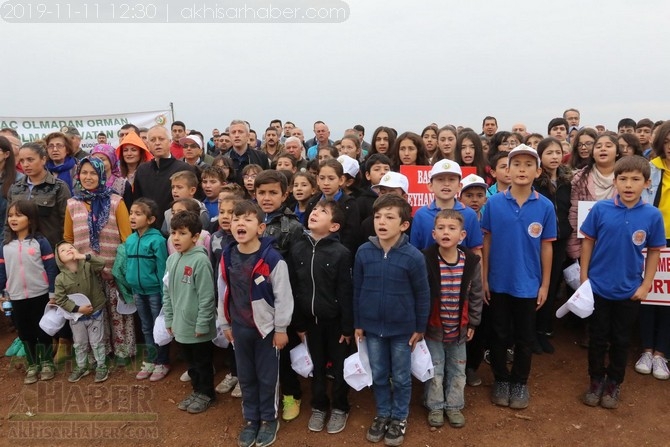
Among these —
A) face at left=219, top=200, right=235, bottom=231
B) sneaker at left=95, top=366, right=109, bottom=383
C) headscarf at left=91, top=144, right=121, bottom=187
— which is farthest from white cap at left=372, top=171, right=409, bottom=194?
sneaker at left=95, top=366, right=109, bottom=383

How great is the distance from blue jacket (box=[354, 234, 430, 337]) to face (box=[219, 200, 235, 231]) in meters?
1.37

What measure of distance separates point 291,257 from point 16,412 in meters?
3.19

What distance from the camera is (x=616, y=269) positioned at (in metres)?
3.75

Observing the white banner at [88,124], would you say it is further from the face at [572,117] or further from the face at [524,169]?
the face at [524,169]

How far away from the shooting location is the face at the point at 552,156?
4664mm

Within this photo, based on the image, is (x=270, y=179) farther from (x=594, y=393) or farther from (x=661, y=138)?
(x=661, y=138)

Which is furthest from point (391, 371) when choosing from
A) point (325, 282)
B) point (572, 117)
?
point (572, 117)

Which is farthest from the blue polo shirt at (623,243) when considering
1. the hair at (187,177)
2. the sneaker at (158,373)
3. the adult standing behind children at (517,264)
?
the sneaker at (158,373)

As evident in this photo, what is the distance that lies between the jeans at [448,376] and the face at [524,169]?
1.54 meters

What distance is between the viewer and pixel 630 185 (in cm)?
366

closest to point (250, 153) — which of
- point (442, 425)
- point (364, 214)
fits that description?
point (364, 214)

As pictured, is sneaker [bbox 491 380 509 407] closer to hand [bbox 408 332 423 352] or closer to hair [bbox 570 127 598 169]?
hand [bbox 408 332 423 352]

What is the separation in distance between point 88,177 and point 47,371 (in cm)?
223

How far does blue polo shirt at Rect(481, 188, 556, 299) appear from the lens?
3.73 metres
